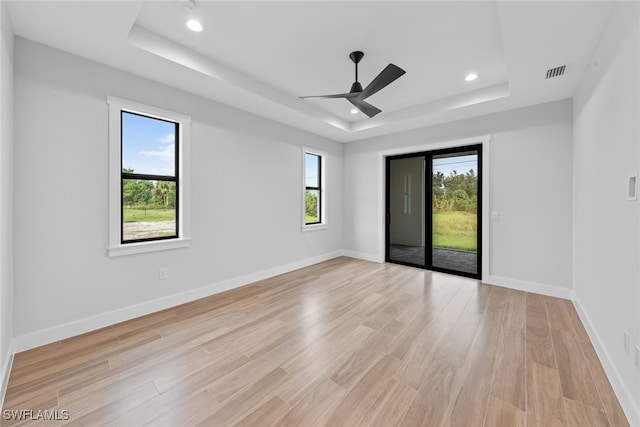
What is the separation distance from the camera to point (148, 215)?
309cm

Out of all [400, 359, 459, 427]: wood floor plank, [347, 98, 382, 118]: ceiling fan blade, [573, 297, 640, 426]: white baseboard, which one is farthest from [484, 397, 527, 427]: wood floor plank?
[347, 98, 382, 118]: ceiling fan blade

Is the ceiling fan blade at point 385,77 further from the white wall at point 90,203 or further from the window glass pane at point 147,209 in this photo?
the window glass pane at point 147,209

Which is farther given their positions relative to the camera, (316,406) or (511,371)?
(511,371)

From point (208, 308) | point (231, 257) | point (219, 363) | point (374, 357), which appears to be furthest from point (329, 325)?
point (231, 257)

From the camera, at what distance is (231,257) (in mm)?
3809

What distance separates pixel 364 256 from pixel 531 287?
2845 millimetres

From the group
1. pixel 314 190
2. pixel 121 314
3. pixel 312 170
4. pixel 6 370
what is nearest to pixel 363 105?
pixel 312 170

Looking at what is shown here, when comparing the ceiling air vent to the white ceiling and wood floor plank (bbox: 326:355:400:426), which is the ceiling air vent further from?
wood floor plank (bbox: 326:355:400:426)

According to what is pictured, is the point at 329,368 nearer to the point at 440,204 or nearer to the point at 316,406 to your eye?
the point at 316,406

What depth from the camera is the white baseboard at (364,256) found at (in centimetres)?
542

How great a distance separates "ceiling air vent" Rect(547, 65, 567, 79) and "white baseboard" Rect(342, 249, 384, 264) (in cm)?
374

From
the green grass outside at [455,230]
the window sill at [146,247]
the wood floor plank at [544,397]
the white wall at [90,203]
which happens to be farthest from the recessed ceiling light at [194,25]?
the green grass outside at [455,230]

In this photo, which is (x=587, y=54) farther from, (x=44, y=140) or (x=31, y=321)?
(x=31, y=321)

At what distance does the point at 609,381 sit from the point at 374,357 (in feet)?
5.35
